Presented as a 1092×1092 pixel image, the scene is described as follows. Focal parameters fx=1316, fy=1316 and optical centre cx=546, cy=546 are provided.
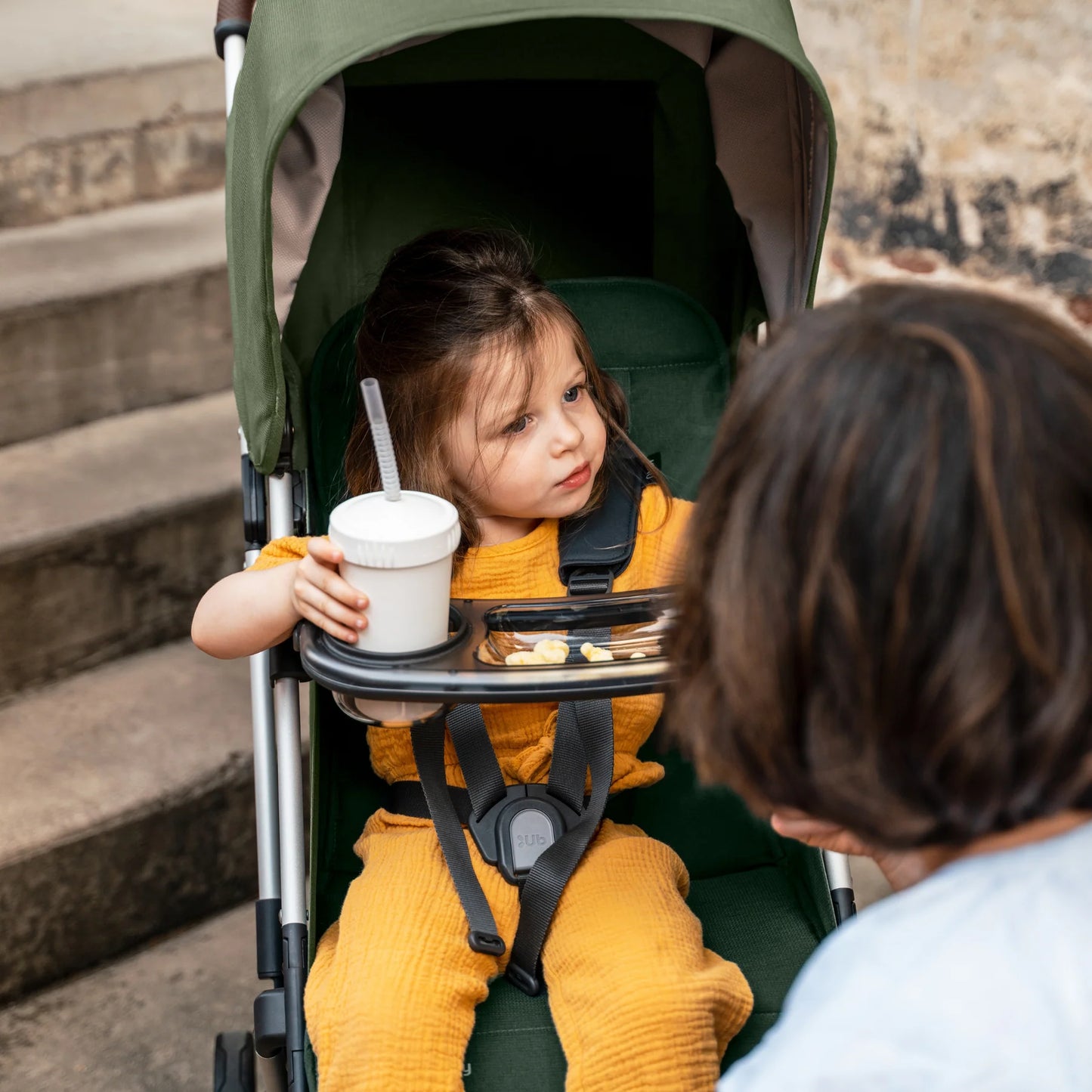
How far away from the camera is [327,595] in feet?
4.13

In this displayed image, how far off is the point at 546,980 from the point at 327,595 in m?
0.45

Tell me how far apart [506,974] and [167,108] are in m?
2.25

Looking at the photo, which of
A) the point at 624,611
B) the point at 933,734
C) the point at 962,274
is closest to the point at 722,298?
the point at 624,611

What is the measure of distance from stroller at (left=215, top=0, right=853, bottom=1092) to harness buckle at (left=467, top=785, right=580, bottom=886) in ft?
0.40

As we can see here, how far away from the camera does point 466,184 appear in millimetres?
1847

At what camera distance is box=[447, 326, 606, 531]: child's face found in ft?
4.84

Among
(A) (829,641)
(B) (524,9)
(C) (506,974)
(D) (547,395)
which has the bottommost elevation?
(C) (506,974)

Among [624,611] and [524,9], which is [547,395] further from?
[524,9]

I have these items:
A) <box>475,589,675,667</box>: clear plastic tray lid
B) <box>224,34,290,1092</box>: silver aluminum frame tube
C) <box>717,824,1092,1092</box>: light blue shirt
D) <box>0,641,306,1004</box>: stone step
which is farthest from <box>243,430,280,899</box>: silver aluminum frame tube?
<box>717,824,1092,1092</box>: light blue shirt

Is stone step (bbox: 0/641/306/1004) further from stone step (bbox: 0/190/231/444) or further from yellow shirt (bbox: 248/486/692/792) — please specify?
yellow shirt (bbox: 248/486/692/792)

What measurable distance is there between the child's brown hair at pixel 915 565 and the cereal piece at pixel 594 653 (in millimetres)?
498

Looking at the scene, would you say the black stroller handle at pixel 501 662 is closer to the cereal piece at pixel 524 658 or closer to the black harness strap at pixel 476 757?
the cereal piece at pixel 524 658

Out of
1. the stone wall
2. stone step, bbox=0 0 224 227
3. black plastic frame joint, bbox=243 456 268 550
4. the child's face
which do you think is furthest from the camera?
stone step, bbox=0 0 224 227

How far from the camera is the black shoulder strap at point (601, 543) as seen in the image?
5.09 feet
